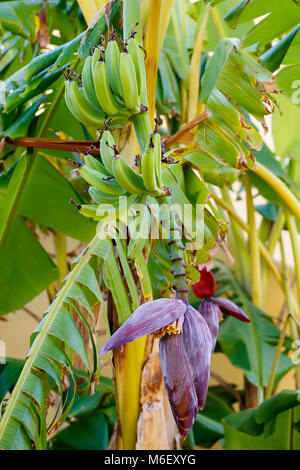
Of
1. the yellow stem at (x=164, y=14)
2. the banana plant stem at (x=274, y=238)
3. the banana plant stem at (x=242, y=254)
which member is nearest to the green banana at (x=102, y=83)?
the yellow stem at (x=164, y=14)

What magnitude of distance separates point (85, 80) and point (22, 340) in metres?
1.67

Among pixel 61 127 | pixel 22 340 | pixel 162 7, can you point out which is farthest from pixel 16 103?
pixel 22 340

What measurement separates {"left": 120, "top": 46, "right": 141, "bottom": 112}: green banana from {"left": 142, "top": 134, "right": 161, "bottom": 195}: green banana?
0.12 metres

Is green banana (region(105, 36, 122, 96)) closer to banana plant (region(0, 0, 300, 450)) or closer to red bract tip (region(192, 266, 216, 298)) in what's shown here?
banana plant (region(0, 0, 300, 450))

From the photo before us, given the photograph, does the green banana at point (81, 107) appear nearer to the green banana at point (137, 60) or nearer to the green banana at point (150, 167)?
the green banana at point (137, 60)

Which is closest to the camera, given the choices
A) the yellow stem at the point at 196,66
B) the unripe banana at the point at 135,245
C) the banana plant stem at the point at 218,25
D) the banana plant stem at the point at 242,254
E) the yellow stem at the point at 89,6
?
the unripe banana at the point at 135,245

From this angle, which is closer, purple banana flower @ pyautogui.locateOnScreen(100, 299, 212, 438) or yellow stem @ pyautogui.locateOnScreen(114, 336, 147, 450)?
purple banana flower @ pyautogui.locateOnScreen(100, 299, 212, 438)

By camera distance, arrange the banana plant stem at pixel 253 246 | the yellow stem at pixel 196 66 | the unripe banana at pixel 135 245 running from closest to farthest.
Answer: the unripe banana at pixel 135 245 → the yellow stem at pixel 196 66 → the banana plant stem at pixel 253 246

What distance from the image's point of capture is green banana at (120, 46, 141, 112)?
0.59 m

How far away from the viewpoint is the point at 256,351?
131 cm

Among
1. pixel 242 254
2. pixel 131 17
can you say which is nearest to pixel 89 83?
pixel 131 17

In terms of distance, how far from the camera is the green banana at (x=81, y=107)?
0.64m

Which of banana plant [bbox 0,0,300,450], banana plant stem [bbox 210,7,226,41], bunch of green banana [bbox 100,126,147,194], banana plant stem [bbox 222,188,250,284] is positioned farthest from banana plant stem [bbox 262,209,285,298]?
bunch of green banana [bbox 100,126,147,194]
